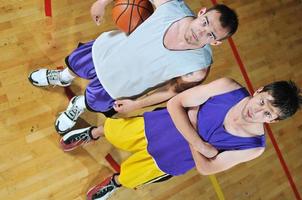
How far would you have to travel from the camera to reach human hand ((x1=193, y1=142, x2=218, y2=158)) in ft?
6.59

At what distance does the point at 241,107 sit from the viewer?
1973mm

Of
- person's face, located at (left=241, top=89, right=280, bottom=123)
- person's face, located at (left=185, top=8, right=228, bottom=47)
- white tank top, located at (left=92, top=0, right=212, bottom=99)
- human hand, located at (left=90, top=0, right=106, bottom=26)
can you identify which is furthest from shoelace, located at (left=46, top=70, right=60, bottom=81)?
person's face, located at (left=241, top=89, right=280, bottom=123)

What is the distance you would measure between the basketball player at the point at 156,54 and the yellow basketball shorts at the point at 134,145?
125 mm

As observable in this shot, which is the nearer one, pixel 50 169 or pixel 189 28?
pixel 189 28

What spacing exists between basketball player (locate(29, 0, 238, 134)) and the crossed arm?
11 centimetres

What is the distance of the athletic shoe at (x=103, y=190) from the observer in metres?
2.85

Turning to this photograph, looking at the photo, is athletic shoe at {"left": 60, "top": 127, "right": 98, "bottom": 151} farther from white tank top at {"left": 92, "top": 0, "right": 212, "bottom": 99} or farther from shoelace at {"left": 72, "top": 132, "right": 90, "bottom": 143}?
white tank top at {"left": 92, "top": 0, "right": 212, "bottom": 99}

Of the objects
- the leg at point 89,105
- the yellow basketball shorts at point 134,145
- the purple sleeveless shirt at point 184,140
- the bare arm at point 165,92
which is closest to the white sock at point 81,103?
the leg at point 89,105

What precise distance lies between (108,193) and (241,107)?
1.37m

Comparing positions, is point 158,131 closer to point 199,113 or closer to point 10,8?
point 199,113

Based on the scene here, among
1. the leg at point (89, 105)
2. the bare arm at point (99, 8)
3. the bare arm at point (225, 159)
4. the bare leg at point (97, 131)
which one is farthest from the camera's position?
the bare leg at point (97, 131)

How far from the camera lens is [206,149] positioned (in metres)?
2.01

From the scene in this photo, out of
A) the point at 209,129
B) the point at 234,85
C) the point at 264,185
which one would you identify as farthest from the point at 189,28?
the point at 264,185

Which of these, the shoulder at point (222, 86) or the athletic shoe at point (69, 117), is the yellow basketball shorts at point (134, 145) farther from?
the shoulder at point (222, 86)
